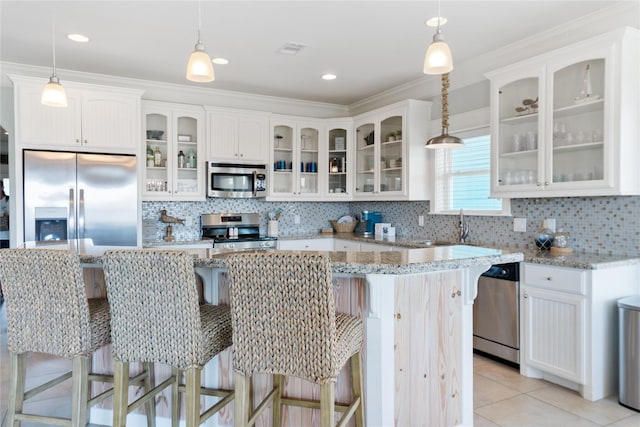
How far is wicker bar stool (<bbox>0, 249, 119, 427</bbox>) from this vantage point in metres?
1.88

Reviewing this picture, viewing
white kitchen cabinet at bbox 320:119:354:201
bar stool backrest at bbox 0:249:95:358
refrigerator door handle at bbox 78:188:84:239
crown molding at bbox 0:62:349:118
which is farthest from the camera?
white kitchen cabinet at bbox 320:119:354:201

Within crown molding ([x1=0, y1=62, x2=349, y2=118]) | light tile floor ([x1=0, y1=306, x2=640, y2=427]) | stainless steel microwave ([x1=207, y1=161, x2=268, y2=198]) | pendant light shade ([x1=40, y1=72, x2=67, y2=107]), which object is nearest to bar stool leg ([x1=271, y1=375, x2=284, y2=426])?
light tile floor ([x1=0, y1=306, x2=640, y2=427])

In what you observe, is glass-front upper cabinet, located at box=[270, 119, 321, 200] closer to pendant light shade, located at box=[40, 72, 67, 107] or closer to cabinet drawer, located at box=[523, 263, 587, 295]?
pendant light shade, located at box=[40, 72, 67, 107]

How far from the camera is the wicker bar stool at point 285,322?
5.06 ft

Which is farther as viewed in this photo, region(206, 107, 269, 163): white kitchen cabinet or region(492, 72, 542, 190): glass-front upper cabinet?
region(206, 107, 269, 163): white kitchen cabinet

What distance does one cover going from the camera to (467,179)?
4305mm

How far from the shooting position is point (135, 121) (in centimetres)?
426

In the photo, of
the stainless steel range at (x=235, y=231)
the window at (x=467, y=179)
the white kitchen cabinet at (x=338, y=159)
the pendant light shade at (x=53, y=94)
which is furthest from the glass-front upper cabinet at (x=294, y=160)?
the pendant light shade at (x=53, y=94)

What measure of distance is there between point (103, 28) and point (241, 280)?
2777mm

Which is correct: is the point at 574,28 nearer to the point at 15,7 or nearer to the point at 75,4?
the point at 75,4

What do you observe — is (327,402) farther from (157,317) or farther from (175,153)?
(175,153)

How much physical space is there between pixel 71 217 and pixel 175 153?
1.28 meters

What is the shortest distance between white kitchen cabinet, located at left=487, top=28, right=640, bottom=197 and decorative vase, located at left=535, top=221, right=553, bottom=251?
35cm

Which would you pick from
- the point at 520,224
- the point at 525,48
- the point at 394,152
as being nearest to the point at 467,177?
the point at 520,224
